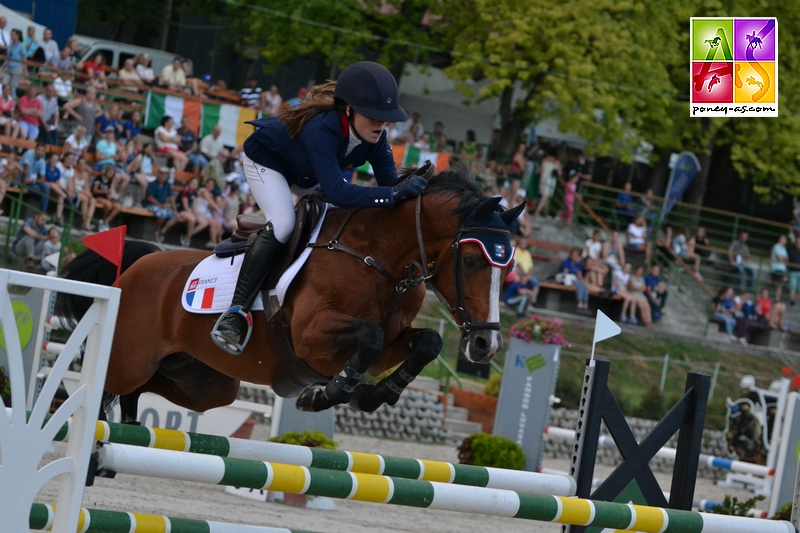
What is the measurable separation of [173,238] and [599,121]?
10503mm

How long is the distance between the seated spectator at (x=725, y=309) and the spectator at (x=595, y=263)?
9.02 feet

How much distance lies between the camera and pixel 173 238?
41.7 ft

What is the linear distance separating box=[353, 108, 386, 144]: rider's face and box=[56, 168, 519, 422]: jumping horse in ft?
1.00

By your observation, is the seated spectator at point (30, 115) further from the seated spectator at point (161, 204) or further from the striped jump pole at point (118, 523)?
the striped jump pole at point (118, 523)

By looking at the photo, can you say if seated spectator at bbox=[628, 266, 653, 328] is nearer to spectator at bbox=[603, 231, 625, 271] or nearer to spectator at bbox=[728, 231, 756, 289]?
spectator at bbox=[603, 231, 625, 271]

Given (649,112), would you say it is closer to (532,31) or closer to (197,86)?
(532,31)

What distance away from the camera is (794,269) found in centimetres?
1981

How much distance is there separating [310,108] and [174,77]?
39.5 ft

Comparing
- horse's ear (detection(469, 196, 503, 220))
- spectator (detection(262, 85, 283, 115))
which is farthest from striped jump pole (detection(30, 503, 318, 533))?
spectator (detection(262, 85, 283, 115))

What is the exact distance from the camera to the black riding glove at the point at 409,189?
4.16m

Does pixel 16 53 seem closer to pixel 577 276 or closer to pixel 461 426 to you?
pixel 461 426

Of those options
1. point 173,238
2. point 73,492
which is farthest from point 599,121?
point 73,492

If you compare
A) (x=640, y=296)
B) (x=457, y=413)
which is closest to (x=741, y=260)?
(x=640, y=296)
